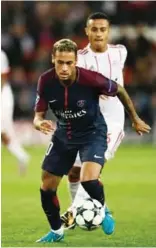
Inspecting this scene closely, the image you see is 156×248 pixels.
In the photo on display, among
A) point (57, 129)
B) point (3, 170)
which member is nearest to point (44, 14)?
point (3, 170)

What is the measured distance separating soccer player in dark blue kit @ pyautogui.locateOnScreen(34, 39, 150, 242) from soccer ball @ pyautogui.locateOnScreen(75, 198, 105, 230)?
0.15 m

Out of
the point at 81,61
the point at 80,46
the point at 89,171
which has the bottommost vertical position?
the point at 80,46

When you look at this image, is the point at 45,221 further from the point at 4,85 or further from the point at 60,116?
the point at 4,85

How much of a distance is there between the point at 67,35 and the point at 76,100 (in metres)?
14.7

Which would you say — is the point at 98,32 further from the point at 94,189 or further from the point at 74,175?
the point at 94,189

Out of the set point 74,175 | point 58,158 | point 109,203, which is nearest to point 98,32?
point 74,175

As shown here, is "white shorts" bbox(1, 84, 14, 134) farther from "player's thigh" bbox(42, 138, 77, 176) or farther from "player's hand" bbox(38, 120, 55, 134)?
"player's hand" bbox(38, 120, 55, 134)

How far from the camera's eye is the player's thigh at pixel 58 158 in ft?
28.0

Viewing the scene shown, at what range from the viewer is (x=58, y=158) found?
8578mm

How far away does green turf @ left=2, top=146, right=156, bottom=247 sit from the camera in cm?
863

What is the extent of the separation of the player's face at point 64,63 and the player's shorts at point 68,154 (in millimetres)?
676

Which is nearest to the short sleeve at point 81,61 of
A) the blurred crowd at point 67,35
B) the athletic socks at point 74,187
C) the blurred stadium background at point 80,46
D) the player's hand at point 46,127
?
the athletic socks at point 74,187

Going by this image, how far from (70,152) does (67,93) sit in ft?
1.83

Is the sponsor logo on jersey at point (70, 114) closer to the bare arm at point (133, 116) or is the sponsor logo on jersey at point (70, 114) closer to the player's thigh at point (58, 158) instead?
the player's thigh at point (58, 158)
